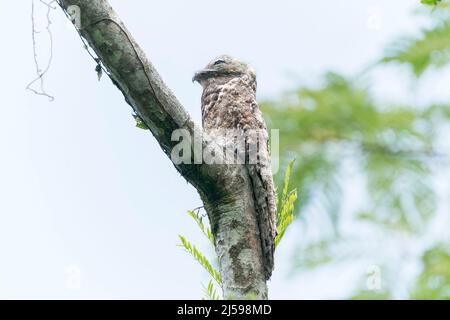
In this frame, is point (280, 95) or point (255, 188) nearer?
point (280, 95)

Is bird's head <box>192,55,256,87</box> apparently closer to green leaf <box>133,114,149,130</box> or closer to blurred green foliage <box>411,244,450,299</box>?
green leaf <box>133,114,149,130</box>

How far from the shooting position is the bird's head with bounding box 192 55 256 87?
3.96 meters

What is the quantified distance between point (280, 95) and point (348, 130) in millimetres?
252

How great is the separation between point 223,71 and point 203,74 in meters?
0.14

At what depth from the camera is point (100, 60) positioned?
265 cm

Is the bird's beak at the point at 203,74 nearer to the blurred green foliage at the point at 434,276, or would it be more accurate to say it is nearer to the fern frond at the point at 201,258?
the fern frond at the point at 201,258

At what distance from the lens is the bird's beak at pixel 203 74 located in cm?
401

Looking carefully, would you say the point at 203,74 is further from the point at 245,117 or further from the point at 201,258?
the point at 201,258

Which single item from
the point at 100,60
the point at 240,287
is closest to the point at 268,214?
the point at 240,287

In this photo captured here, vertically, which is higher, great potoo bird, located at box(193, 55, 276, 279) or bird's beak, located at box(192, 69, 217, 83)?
bird's beak, located at box(192, 69, 217, 83)

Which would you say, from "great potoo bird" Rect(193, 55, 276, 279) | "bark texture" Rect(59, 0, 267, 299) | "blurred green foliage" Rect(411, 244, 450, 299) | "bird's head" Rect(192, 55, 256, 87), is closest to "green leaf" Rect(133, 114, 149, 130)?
"bark texture" Rect(59, 0, 267, 299)
